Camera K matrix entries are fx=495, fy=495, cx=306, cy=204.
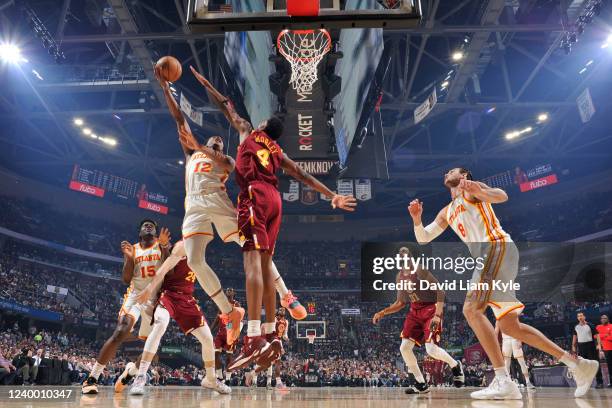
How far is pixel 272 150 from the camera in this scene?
4246 mm

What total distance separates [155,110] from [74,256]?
14471mm

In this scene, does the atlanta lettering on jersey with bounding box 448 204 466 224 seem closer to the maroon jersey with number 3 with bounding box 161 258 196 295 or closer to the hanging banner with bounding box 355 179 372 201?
the maroon jersey with number 3 with bounding box 161 258 196 295

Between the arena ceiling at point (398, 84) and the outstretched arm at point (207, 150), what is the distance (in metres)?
9.03

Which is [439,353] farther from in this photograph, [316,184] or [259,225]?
[259,225]

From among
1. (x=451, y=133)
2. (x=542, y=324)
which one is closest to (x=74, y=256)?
(x=451, y=133)

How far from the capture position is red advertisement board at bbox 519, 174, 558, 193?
25.6 metres

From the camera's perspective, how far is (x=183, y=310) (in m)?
5.93

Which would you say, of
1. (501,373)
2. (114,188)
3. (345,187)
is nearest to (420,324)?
(501,373)

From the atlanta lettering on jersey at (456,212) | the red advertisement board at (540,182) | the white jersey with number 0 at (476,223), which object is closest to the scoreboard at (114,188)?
the red advertisement board at (540,182)

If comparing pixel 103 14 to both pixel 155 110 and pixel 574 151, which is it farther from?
pixel 574 151

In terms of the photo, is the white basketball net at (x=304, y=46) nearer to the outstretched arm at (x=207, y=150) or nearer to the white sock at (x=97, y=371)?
the outstretched arm at (x=207, y=150)

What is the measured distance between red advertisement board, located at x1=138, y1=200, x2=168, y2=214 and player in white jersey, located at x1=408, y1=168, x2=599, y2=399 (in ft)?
87.6

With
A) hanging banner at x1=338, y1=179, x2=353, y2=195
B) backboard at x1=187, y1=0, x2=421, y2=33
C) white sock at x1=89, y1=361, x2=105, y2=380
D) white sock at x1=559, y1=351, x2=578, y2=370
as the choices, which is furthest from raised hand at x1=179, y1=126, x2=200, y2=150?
hanging banner at x1=338, y1=179, x2=353, y2=195

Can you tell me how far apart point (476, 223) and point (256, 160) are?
233 centimetres
